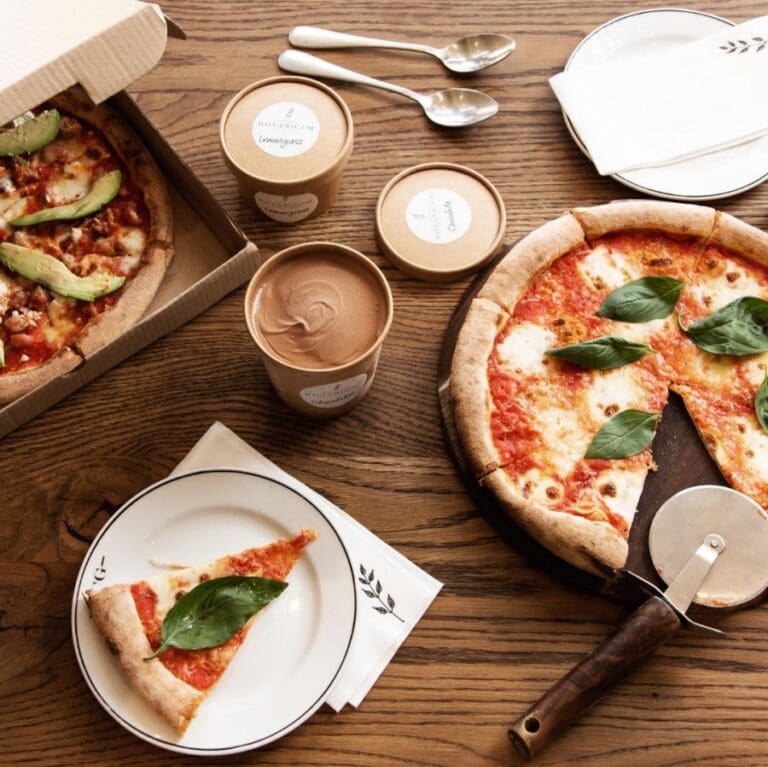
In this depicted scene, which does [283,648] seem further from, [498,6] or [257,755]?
[498,6]

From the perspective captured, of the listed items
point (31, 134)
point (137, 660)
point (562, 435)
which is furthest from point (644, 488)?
point (31, 134)

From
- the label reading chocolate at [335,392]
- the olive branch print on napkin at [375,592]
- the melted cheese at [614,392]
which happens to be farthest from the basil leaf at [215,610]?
the melted cheese at [614,392]

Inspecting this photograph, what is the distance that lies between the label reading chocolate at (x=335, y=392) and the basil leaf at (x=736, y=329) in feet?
2.24

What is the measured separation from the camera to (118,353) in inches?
66.4

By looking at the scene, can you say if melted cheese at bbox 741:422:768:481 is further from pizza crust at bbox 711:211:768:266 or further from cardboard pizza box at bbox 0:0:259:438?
cardboard pizza box at bbox 0:0:259:438

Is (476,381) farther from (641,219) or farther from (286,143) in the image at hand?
(286,143)

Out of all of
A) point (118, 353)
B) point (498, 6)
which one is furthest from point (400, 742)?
point (498, 6)

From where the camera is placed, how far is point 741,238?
179 cm

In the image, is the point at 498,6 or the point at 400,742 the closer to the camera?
the point at 400,742

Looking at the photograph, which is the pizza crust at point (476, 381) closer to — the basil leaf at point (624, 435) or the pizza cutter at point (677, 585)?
the basil leaf at point (624, 435)

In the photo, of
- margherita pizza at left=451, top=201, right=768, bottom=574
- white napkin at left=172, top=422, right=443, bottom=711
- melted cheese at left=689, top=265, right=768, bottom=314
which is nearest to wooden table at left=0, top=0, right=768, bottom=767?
white napkin at left=172, top=422, right=443, bottom=711

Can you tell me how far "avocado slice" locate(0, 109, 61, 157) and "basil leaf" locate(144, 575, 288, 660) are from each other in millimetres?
1001

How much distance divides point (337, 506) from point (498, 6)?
4.25 feet

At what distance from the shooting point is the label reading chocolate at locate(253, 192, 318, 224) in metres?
1.77
